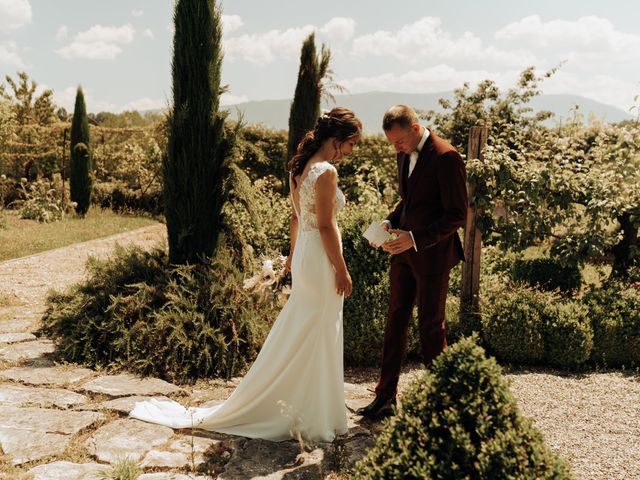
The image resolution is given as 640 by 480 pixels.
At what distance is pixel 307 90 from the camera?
11469 millimetres

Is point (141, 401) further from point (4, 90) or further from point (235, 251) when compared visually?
point (4, 90)

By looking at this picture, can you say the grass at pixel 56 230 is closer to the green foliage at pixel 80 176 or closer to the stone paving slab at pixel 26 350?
the green foliage at pixel 80 176

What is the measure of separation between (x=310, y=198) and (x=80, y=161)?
14.7m

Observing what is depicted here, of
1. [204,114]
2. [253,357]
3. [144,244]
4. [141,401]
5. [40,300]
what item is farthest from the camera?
[144,244]

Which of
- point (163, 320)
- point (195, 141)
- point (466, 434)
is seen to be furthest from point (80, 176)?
point (466, 434)

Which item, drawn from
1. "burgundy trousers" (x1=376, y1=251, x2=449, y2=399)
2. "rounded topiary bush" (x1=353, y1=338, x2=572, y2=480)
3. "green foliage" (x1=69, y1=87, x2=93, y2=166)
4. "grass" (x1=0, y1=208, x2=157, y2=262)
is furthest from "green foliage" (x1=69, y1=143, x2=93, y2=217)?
"rounded topiary bush" (x1=353, y1=338, x2=572, y2=480)

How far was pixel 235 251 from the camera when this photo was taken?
20.5ft

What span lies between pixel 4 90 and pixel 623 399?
69.4 ft

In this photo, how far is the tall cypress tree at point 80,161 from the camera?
16469mm

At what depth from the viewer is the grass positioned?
1100cm

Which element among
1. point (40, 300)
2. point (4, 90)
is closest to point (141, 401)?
point (40, 300)

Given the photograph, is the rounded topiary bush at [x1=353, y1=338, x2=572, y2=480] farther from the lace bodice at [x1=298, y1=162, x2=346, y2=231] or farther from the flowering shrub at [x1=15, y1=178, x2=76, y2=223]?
the flowering shrub at [x1=15, y1=178, x2=76, y2=223]

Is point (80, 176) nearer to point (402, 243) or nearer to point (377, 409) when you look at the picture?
point (377, 409)

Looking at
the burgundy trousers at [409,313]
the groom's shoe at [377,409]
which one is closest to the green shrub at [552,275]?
the burgundy trousers at [409,313]
